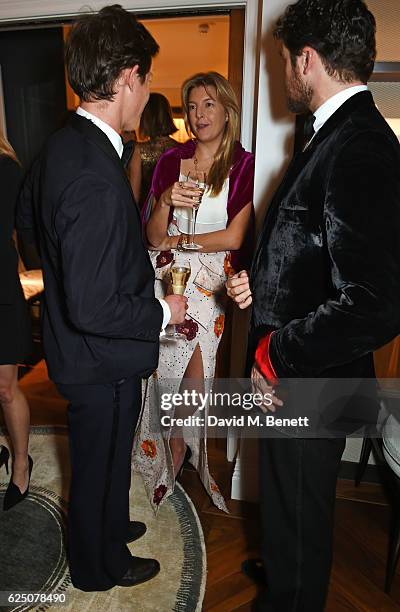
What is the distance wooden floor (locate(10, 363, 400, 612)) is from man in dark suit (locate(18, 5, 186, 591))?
453 mm

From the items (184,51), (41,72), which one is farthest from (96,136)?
(184,51)

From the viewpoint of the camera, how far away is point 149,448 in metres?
2.22

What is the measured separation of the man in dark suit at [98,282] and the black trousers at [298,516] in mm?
486

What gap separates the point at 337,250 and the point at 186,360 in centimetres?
112

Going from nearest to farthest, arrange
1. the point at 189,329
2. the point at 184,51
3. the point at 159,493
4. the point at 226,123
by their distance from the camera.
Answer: the point at 226,123, the point at 189,329, the point at 159,493, the point at 184,51

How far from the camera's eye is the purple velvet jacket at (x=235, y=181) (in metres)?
1.91

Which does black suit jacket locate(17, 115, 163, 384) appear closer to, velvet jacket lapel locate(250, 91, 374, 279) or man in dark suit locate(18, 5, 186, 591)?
man in dark suit locate(18, 5, 186, 591)

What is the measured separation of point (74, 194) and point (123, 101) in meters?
0.37

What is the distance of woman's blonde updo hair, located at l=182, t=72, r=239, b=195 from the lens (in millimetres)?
1832

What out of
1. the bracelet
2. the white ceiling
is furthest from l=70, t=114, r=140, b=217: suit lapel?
the white ceiling

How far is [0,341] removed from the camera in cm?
188

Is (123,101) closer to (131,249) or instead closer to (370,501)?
(131,249)

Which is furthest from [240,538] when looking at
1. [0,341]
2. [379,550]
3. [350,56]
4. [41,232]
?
[350,56]

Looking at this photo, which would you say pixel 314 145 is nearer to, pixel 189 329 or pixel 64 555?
pixel 189 329
